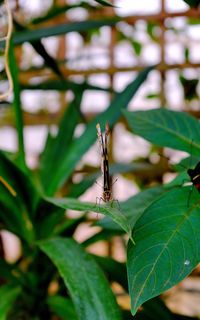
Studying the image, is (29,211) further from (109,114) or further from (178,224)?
(178,224)

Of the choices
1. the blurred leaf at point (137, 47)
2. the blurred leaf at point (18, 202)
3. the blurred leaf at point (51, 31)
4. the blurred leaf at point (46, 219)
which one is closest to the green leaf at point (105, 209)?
the blurred leaf at point (18, 202)

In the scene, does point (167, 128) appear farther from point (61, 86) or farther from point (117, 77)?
point (117, 77)

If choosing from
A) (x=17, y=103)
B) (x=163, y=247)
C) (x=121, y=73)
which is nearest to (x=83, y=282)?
(x=163, y=247)

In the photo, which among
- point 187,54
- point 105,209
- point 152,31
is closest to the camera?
point 105,209

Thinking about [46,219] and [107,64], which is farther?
[107,64]

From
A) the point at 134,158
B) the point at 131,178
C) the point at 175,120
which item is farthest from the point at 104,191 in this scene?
the point at 134,158

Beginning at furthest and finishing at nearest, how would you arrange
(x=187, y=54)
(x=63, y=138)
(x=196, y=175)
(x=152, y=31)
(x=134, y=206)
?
1. (x=152, y=31)
2. (x=187, y=54)
3. (x=63, y=138)
4. (x=134, y=206)
5. (x=196, y=175)
